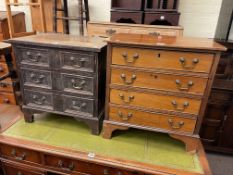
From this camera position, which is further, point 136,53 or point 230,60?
point 230,60

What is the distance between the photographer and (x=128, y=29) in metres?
1.81

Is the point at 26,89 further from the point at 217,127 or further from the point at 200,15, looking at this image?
the point at 200,15

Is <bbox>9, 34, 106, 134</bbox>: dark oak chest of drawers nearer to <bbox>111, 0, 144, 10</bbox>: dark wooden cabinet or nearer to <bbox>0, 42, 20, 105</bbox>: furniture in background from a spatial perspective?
<bbox>0, 42, 20, 105</bbox>: furniture in background

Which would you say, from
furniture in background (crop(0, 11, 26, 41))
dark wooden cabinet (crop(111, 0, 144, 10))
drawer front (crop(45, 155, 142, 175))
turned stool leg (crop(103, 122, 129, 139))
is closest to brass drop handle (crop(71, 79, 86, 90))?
turned stool leg (crop(103, 122, 129, 139))

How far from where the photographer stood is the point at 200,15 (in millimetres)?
2100

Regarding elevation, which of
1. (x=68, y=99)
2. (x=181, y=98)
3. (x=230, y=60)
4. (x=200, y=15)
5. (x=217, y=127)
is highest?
(x=200, y=15)

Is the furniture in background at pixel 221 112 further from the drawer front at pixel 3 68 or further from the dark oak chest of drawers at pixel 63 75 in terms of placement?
the drawer front at pixel 3 68

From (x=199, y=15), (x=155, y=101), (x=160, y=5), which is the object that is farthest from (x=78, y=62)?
(x=199, y=15)

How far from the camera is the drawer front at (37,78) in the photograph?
4.39 feet

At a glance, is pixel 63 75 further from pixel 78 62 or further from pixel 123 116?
pixel 123 116

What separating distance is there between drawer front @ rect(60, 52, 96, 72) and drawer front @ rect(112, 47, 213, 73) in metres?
0.15

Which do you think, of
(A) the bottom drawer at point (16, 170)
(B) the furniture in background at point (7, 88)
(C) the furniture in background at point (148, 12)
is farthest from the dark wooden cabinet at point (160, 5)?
(A) the bottom drawer at point (16, 170)

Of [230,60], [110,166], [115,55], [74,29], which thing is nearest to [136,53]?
[115,55]

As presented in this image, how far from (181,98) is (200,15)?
4.54 feet
